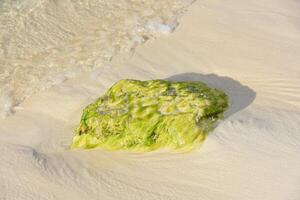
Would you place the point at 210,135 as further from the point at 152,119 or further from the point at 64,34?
the point at 64,34

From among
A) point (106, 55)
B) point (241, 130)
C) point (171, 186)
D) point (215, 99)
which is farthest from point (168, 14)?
point (171, 186)

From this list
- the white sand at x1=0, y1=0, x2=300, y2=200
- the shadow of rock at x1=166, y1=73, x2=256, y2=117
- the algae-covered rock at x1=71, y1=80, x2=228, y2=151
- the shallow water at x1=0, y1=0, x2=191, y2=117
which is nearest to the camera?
the white sand at x1=0, y1=0, x2=300, y2=200

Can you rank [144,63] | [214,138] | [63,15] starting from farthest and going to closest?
1. [63,15]
2. [144,63]
3. [214,138]

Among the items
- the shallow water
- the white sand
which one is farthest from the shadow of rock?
the shallow water

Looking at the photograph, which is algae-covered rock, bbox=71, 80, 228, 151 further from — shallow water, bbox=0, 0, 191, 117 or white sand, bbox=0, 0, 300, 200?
shallow water, bbox=0, 0, 191, 117

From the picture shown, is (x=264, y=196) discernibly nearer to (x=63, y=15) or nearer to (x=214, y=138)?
(x=214, y=138)

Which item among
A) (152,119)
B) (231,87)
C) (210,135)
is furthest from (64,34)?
(210,135)

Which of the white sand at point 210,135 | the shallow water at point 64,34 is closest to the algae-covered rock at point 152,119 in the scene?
the white sand at point 210,135

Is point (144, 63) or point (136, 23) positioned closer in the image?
point (144, 63)
